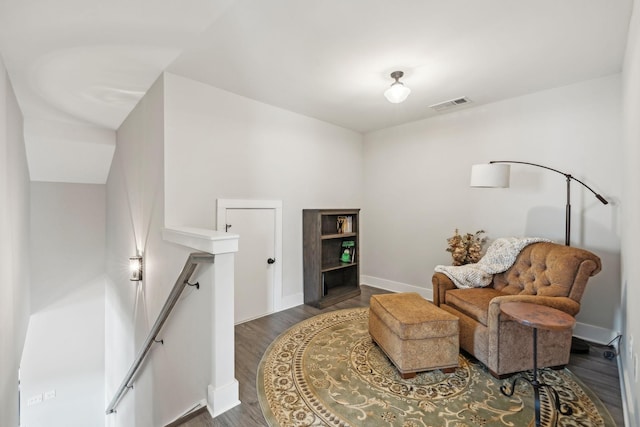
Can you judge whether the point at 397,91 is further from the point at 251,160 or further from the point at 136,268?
the point at 136,268

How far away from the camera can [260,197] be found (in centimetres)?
354

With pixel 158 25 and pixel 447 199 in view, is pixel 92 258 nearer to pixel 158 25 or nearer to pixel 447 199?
pixel 158 25

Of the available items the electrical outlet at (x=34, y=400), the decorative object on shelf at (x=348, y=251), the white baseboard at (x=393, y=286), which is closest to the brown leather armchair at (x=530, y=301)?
the white baseboard at (x=393, y=286)

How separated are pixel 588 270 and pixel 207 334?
9.73 feet

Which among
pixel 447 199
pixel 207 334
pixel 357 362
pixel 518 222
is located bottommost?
pixel 357 362

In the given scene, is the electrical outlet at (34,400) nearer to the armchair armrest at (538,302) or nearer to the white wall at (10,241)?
the white wall at (10,241)

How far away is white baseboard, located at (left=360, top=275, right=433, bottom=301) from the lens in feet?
13.6

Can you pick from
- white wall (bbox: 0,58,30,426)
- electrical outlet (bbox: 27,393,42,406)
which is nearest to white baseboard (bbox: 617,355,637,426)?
white wall (bbox: 0,58,30,426)

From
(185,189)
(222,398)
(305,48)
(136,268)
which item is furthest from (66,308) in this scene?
(305,48)

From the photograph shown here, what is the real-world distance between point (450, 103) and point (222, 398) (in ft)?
12.6

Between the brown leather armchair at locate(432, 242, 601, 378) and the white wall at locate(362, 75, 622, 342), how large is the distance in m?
0.67

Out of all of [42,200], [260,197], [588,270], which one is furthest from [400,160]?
[42,200]

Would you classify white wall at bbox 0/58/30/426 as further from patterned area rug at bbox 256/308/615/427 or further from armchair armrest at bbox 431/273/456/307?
armchair armrest at bbox 431/273/456/307

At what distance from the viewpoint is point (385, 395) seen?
2.00 metres
